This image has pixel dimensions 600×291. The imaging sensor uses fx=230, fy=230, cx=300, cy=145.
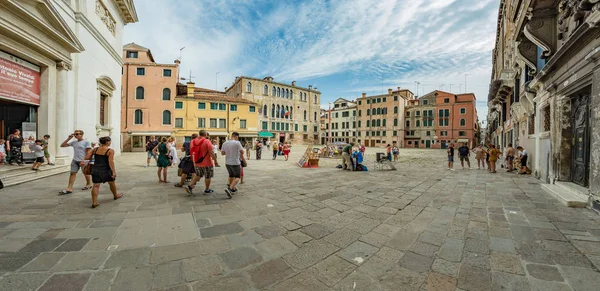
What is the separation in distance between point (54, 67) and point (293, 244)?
1180cm

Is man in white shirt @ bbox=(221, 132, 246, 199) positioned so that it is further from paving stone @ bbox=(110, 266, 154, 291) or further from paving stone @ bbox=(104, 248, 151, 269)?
paving stone @ bbox=(110, 266, 154, 291)

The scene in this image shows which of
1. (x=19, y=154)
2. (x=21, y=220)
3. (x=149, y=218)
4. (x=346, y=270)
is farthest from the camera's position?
(x=19, y=154)

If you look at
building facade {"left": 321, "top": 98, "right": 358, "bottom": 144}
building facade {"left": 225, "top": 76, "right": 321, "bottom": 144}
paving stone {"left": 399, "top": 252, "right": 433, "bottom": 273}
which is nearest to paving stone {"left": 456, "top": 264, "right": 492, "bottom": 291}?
paving stone {"left": 399, "top": 252, "right": 433, "bottom": 273}

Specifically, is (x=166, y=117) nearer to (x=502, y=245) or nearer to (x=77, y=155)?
(x=77, y=155)

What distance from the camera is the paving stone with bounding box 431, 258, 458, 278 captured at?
2340 mm

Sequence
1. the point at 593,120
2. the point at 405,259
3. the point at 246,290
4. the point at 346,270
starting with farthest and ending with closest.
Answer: the point at 593,120
the point at 405,259
the point at 346,270
the point at 246,290

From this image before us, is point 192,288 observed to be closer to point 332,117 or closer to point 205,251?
point 205,251

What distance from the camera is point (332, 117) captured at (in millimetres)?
59656

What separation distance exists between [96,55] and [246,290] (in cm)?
1547

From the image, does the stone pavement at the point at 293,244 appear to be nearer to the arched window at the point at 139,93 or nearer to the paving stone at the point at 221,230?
the paving stone at the point at 221,230

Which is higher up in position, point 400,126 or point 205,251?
point 400,126

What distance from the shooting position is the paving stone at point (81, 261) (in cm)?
232

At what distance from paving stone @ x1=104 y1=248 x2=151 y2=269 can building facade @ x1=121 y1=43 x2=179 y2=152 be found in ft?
89.2

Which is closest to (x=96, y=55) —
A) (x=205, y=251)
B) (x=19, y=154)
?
(x=19, y=154)
